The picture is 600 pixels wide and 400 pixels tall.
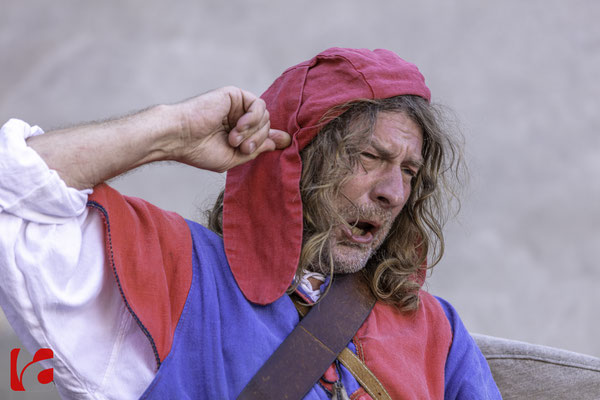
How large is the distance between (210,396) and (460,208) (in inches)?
50.2

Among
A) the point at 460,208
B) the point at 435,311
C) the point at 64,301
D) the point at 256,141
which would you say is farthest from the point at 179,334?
the point at 460,208

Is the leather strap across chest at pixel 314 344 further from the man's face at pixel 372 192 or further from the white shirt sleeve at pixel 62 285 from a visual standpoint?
the white shirt sleeve at pixel 62 285

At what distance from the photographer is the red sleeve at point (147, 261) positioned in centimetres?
148

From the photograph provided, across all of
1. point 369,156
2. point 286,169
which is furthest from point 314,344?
point 369,156

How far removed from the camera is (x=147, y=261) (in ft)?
5.08

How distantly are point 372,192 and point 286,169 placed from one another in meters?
0.32

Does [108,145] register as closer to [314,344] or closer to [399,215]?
[314,344]

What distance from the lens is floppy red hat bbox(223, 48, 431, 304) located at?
1.79m

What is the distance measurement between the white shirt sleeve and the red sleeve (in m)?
0.04

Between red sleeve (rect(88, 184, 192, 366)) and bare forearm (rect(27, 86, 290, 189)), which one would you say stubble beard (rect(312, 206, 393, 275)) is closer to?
bare forearm (rect(27, 86, 290, 189))

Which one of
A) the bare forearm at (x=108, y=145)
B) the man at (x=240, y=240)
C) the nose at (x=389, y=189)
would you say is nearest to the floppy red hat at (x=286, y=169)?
the man at (x=240, y=240)

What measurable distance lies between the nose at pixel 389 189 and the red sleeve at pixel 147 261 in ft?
2.14

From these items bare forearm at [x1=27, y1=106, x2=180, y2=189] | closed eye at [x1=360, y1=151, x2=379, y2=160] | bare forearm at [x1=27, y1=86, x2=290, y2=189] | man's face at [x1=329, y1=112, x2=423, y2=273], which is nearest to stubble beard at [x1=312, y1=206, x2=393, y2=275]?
man's face at [x1=329, y1=112, x2=423, y2=273]

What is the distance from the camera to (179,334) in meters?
1.60
